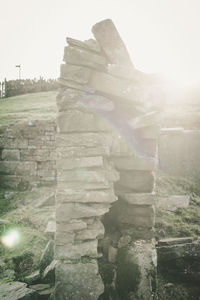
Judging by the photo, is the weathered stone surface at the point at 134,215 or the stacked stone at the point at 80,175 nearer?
the stacked stone at the point at 80,175

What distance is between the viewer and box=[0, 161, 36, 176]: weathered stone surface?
22.9 feet

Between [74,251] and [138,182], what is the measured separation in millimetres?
1180

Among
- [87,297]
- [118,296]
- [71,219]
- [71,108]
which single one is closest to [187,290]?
[118,296]

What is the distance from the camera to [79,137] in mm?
2398

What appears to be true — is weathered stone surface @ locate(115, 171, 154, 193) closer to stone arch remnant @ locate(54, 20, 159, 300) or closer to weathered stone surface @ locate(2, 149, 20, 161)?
stone arch remnant @ locate(54, 20, 159, 300)

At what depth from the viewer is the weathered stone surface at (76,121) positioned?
241 centimetres

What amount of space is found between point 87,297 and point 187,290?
53.3 inches

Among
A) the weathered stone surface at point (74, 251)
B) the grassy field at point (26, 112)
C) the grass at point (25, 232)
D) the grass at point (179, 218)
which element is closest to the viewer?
the weathered stone surface at point (74, 251)

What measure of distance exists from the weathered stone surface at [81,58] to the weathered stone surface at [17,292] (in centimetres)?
266

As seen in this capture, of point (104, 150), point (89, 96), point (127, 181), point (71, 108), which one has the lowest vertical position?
point (127, 181)

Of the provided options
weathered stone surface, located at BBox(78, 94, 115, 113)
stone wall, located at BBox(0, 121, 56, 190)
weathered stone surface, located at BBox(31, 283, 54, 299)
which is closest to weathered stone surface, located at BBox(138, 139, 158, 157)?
weathered stone surface, located at BBox(78, 94, 115, 113)

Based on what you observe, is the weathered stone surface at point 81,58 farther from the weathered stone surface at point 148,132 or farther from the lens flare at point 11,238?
the lens flare at point 11,238

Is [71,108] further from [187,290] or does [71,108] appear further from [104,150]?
[187,290]

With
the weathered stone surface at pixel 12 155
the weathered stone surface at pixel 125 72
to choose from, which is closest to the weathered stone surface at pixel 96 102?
the weathered stone surface at pixel 125 72
